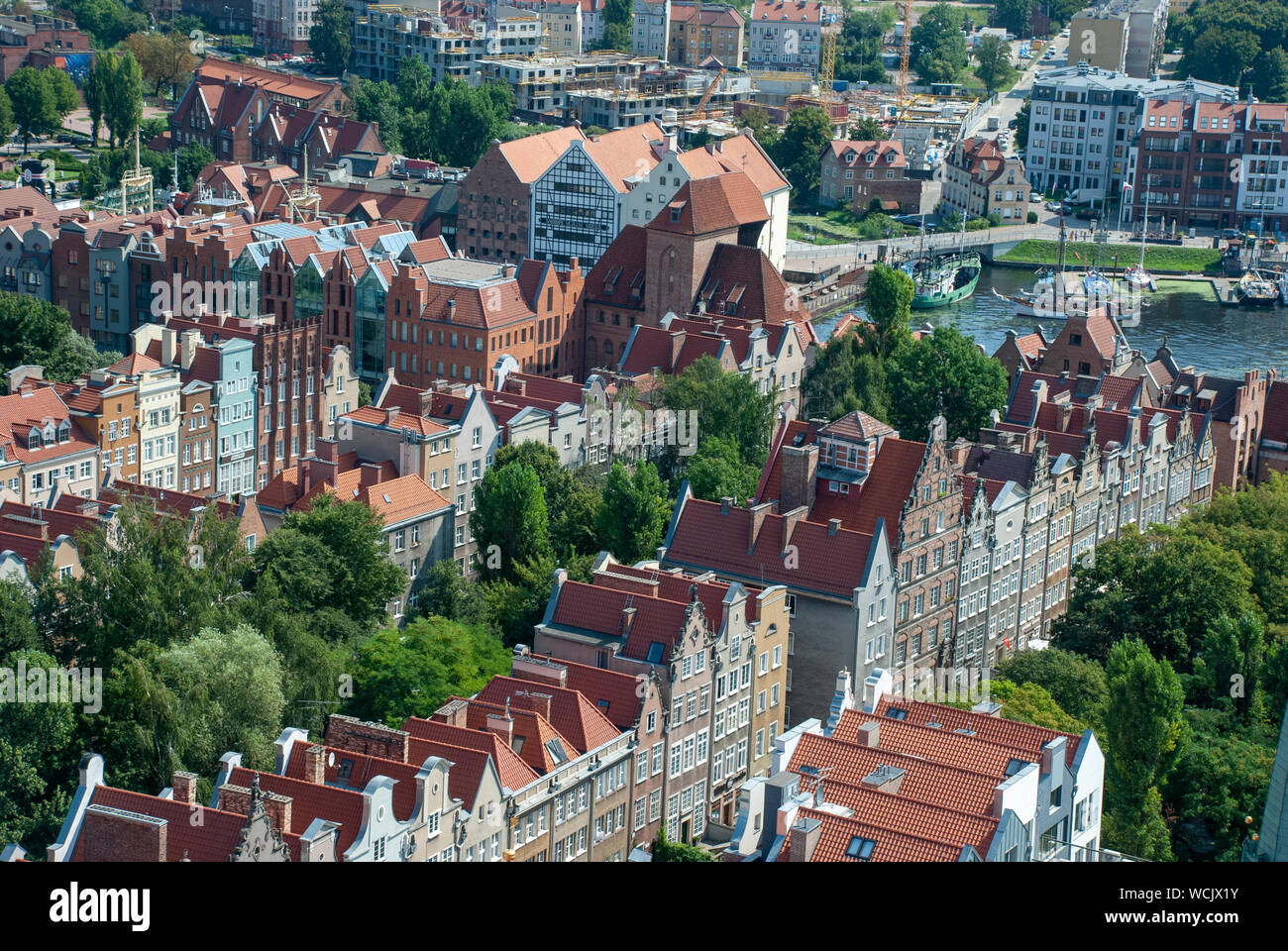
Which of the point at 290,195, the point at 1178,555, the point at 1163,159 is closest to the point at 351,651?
the point at 1178,555

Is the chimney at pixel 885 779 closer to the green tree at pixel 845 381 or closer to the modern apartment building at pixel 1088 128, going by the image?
the green tree at pixel 845 381

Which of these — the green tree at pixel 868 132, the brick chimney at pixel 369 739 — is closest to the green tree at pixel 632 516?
the brick chimney at pixel 369 739

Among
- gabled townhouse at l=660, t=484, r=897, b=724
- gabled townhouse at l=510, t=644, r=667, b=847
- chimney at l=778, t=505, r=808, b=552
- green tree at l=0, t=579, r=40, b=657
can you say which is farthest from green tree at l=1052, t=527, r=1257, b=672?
green tree at l=0, t=579, r=40, b=657

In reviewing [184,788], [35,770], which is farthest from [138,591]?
[184,788]

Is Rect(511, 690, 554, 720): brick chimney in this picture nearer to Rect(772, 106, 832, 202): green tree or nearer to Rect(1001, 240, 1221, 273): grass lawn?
Rect(1001, 240, 1221, 273): grass lawn
